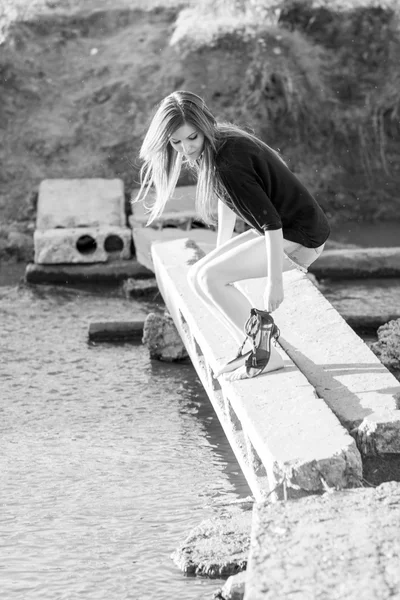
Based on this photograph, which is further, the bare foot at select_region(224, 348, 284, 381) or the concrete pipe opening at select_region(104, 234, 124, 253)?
the concrete pipe opening at select_region(104, 234, 124, 253)

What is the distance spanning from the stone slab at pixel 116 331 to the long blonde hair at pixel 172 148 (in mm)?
3140

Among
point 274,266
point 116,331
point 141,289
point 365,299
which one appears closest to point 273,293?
point 274,266

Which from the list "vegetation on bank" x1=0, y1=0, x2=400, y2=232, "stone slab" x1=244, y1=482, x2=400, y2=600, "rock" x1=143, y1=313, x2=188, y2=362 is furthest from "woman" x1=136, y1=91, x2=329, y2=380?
"vegetation on bank" x1=0, y1=0, x2=400, y2=232

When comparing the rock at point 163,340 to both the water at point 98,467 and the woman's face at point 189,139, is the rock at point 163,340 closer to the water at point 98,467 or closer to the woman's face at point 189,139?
the water at point 98,467

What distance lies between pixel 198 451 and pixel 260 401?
127 cm

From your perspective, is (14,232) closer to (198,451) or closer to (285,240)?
(198,451)

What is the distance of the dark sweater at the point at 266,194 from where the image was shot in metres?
4.93

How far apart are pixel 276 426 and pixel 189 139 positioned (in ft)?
4.37

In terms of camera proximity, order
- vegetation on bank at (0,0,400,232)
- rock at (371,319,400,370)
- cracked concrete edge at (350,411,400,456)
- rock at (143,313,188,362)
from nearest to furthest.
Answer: cracked concrete edge at (350,411,400,456)
rock at (371,319,400,370)
rock at (143,313,188,362)
vegetation on bank at (0,0,400,232)

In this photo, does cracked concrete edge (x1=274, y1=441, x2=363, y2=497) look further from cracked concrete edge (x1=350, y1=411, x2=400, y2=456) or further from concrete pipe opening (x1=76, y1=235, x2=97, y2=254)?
concrete pipe opening (x1=76, y1=235, x2=97, y2=254)

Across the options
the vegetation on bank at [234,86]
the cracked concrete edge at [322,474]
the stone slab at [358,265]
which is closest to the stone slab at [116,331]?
the stone slab at [358,265]

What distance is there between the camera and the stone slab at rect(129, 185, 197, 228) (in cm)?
1022

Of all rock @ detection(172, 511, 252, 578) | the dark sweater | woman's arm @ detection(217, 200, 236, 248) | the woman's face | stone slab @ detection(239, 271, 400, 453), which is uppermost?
the woman's face

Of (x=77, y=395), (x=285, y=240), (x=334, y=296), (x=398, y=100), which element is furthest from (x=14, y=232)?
(x=285, y=240)
